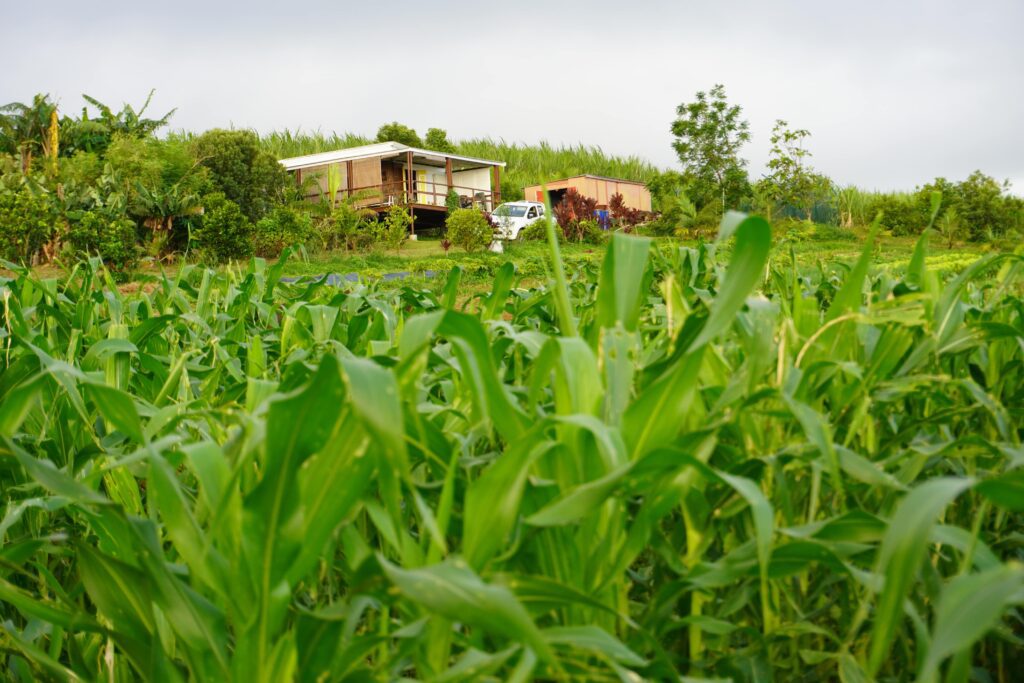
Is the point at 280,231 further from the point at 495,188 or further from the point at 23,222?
the point at 495,188

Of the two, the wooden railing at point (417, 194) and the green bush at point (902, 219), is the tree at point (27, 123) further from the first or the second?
the green bush at point (902, 219)

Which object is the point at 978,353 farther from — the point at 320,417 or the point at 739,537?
the point at 320,417

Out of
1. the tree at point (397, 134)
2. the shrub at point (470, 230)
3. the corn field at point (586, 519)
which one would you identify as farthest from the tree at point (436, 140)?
the corn field at point (586, 519)

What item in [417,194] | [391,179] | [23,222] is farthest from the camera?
[391,179]

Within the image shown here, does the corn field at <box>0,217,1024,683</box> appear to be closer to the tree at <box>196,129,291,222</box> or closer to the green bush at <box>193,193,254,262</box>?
the green bush at <box>193,193,254,262</box>

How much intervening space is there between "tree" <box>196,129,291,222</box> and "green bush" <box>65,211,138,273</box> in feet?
21.5

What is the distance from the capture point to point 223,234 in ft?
49.4

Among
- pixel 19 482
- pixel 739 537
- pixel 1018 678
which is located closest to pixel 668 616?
pixel 739 537

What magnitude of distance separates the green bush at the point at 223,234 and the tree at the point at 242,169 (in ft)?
17.6

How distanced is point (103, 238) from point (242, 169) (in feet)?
25.9

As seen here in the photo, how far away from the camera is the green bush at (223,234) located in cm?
1497

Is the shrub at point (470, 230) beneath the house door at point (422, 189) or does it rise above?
beneath

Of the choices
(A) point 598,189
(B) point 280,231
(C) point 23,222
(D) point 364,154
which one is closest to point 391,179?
(D) point 364,154

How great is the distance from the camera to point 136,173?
62.0 feet
